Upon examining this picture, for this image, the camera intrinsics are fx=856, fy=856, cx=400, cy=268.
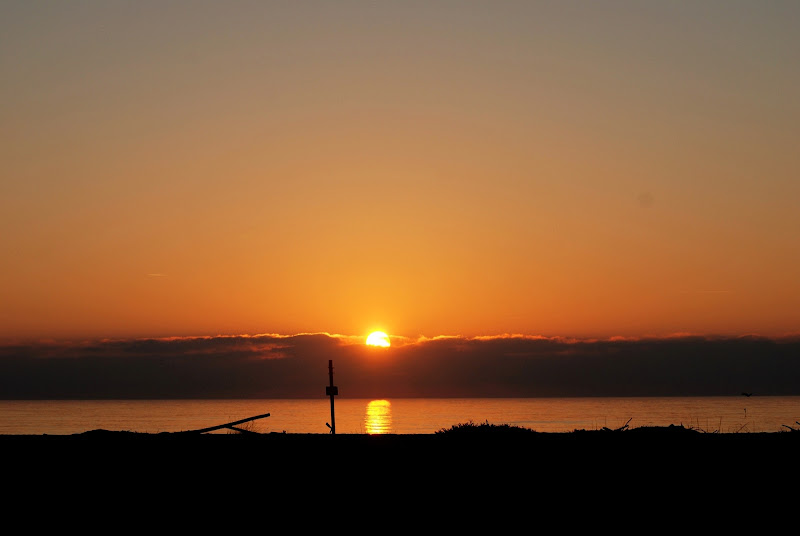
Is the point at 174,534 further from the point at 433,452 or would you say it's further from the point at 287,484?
the point at 433,452

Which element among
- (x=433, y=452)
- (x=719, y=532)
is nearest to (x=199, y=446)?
(x=433, y=452)

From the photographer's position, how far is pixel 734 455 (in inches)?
954

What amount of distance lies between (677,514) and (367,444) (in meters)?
10.7

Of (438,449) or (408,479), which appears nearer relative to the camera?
(408,479)

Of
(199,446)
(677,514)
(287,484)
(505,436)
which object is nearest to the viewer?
(677,514)

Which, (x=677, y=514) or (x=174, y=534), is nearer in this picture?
(x=174, y=534)

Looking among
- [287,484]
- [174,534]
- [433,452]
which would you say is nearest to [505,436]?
[433,452]

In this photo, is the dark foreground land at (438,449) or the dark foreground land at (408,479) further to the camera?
the dark foreground land at (438,449)

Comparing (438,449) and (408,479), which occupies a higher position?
(438,449)

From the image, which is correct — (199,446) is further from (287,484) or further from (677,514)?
(677,514)

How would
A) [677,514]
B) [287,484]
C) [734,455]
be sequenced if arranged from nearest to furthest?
[677,514] < [287,484] < [734,455]

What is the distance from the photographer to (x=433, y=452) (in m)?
25.0

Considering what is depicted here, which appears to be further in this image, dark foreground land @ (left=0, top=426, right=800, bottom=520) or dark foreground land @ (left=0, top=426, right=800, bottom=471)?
dark foreground land @ (left=0, top=426, right=800, bottom=471)

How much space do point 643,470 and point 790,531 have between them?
5503 millimetres
